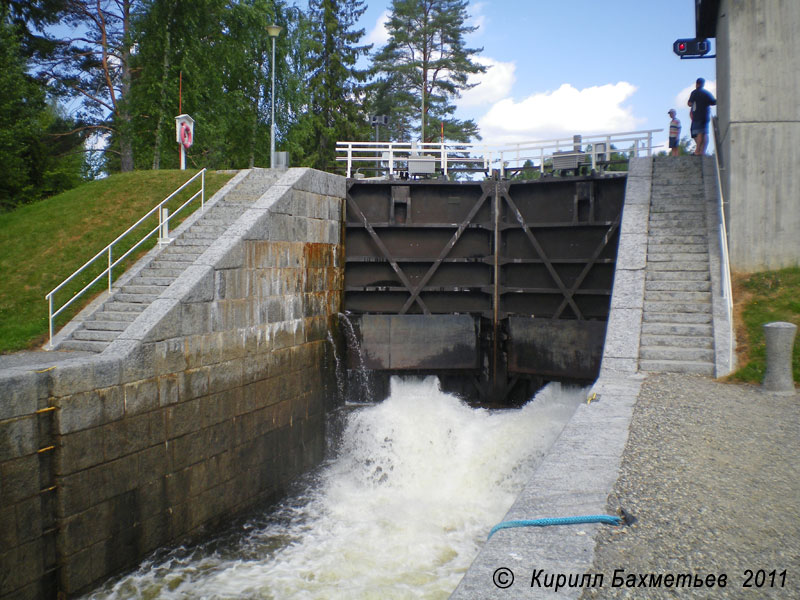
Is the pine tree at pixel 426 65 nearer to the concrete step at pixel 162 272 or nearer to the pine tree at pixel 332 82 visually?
the pine tree at pixel 332 82

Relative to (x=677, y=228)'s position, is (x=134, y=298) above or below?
below

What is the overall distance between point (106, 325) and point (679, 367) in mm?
6837

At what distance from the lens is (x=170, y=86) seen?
21.4 meters

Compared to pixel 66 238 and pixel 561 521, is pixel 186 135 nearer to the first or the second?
pixel 66 238

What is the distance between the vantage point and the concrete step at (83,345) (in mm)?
7336

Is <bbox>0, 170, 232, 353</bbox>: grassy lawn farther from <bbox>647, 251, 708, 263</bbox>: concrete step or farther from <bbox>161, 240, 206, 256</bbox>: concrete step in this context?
<bbox>647, 251, 708, 263</bbox>: concrete step

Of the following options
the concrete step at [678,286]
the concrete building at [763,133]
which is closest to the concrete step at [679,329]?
the concrete step at [678,286]

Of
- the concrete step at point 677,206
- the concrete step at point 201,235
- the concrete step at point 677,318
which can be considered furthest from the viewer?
the concrete step at point 677,206

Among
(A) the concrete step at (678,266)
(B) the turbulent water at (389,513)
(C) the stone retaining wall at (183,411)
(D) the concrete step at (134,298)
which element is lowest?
(B) the turbulent water at (389,513)

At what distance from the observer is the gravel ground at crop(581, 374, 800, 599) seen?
10.4 ft

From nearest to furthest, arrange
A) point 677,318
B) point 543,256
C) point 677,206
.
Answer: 1. point 677,318
2. point 677,206
3. point 543,256

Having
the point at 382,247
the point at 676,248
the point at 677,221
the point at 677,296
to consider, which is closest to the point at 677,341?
the point at 677,296

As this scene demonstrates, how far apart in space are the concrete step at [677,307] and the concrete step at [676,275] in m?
0.51

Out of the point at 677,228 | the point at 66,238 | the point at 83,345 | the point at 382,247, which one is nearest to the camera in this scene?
the point at 83,345
